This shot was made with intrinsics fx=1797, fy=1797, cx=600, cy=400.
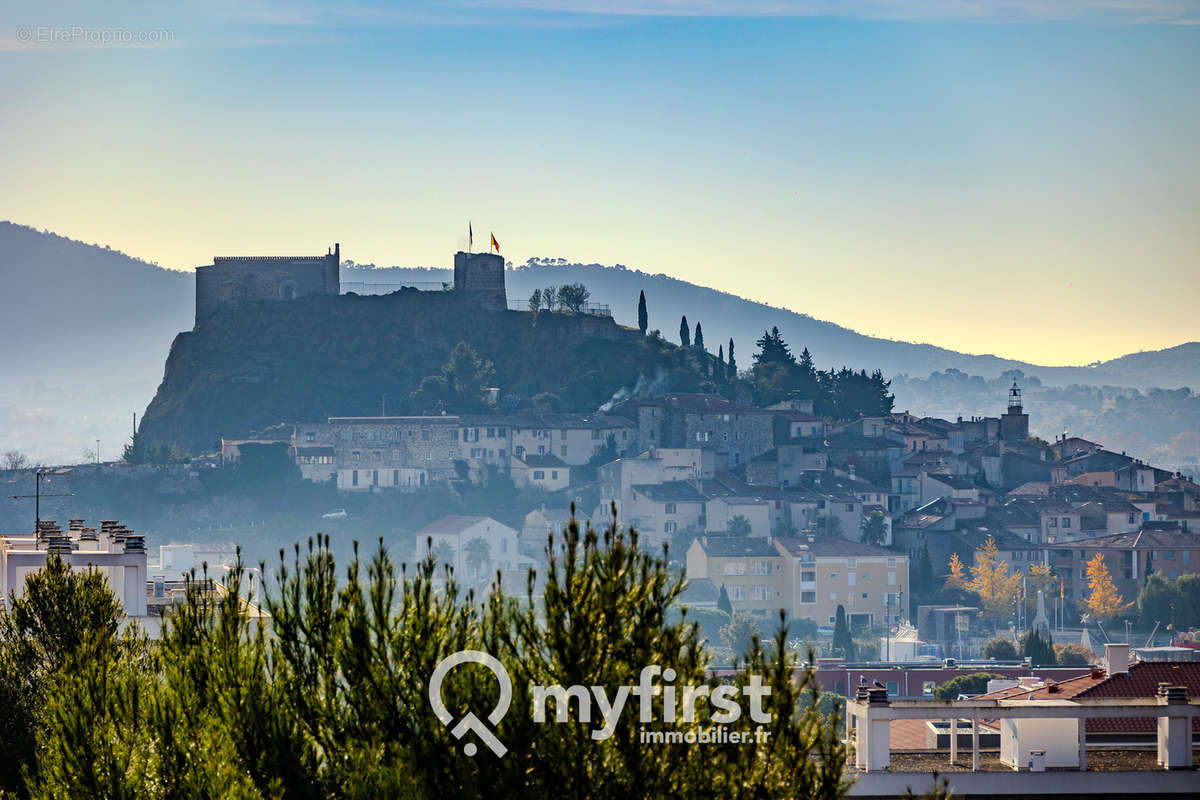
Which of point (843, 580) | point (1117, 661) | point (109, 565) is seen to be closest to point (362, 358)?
point (843, 580)

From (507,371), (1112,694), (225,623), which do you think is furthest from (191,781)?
(507,371)

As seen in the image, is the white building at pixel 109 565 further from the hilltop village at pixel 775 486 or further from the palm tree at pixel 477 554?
the palm tree at pixel 477 554

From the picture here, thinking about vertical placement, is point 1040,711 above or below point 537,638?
below

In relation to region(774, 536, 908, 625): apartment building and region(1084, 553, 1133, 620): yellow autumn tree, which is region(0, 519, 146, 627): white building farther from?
region(1084, 553, 1133, 620): yellow autumn tree

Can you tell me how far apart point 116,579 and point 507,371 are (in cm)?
8518

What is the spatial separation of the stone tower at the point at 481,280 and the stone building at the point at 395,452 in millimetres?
12674

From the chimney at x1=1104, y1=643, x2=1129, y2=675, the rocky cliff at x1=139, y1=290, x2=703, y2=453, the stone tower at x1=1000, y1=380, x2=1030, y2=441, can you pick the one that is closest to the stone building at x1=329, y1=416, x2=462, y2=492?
the rocky cliff at x1=139, y1=290, x2=703, y2=453

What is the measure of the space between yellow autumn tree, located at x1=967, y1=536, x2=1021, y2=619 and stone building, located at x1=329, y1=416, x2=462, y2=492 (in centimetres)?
2890

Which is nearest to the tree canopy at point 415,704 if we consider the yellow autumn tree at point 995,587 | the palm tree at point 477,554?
the yellow autumn tree at point 995,587

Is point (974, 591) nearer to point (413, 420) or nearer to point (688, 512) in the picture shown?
point (688, 512)

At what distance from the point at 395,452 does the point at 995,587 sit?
3314cm

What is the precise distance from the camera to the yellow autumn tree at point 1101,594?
88.4 m

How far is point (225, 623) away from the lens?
12.2 metres

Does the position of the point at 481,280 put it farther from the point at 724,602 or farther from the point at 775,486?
the point at 724,602
